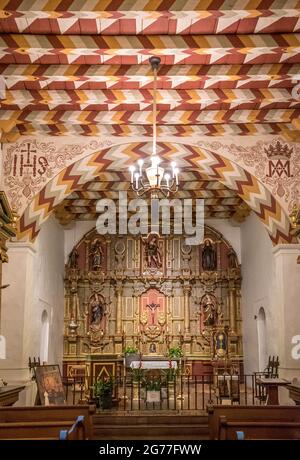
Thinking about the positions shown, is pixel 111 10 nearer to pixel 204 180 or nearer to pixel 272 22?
pixel 272 22

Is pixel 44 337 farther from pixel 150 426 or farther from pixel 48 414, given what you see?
pixel 48 414

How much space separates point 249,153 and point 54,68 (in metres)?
4.34

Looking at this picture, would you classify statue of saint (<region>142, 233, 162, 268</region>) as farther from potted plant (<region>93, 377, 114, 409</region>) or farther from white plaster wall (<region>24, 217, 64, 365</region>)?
potted plant (<region>93, 377, 114, 409</region>)

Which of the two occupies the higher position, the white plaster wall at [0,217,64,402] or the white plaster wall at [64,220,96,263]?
the white plaster wall at [64,220,96,263]

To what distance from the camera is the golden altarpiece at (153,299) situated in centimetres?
1769

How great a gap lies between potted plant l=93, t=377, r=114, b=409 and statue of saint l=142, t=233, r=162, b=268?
24.2 ft

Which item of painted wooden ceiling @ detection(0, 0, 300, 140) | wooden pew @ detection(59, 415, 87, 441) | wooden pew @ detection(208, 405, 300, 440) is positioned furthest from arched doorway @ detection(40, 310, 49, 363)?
wooden pew @ detection(59, 415, 87, 441)

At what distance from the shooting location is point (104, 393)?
1110 cm

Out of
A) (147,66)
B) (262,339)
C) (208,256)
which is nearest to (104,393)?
(262,339)

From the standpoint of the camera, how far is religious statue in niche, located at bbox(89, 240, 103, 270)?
1848 cm

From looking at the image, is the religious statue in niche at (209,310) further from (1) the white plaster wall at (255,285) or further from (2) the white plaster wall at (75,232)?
(2) the white plaster wall at (75,232)

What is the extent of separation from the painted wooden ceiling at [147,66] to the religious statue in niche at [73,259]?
8.10 meters

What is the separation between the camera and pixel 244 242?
58.2ft

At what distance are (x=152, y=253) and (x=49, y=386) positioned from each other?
8.45m
